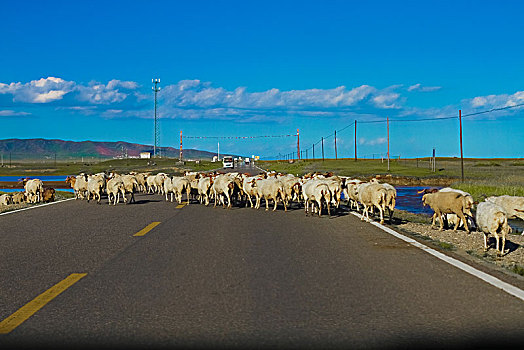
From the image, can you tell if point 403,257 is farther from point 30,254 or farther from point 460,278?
point 30,254

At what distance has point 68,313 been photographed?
555 centimetres

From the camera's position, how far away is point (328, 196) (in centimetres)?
1667

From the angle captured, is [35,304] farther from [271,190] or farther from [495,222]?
[271,190]

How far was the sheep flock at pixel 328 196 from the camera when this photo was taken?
12183 mm

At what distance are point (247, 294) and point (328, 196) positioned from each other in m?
10.6

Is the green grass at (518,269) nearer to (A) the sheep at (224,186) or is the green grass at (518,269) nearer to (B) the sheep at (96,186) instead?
(A) the sheep at (224,186)

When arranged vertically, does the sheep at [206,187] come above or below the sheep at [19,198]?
above

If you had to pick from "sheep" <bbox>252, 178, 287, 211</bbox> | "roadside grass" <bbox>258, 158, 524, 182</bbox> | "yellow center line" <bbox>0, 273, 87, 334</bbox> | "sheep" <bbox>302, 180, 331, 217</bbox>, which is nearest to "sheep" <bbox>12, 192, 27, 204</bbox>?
"sheep" <bbox>252, 178, 287, 211</bbox>

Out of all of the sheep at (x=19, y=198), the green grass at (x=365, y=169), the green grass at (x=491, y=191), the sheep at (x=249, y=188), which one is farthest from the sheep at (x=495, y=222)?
the green grass at (x=365, y=169)

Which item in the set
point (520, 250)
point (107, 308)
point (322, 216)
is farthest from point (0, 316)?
point (322, 216)

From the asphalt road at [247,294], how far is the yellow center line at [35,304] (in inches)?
3.4

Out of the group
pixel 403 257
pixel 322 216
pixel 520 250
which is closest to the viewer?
pixel 403 257

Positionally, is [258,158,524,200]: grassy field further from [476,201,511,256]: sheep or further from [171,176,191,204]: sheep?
[476,201,511,256]: sheep

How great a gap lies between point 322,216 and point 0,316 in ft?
39.6
